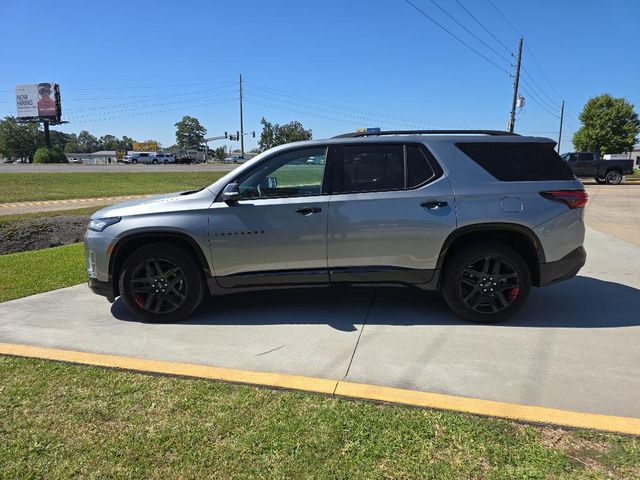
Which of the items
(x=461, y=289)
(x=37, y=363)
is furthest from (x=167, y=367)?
(x=461, y=289)

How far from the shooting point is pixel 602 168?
2861 centimetres

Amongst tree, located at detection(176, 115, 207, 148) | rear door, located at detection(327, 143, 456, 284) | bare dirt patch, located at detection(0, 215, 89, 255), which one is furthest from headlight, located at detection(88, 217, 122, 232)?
tree, located at detection(176, 115, 207, 148)

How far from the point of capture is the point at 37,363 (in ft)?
12.4

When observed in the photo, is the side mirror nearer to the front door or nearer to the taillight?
the front door

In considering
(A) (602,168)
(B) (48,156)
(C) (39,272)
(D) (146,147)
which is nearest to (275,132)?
(D) (146,147)

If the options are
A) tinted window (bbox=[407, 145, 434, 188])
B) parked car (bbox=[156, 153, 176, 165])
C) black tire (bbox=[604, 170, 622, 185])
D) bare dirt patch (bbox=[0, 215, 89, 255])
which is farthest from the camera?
parked car (bbox=[156, 153, 176, 165])

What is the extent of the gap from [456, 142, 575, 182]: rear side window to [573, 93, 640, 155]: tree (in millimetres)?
56945

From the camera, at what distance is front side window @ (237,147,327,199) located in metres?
4.59

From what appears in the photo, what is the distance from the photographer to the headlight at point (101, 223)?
4.55 meters

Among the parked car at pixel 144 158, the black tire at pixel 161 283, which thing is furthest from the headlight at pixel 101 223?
the parked car at pixel 144 158

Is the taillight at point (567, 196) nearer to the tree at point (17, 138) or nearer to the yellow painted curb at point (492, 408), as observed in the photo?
the yellow painted curb at point (492, 408)

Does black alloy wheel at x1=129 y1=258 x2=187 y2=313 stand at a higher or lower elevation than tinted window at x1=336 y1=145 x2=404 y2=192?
lower

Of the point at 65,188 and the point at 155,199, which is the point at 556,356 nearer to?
the point at 155,199

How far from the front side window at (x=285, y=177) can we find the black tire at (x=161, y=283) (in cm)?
89
